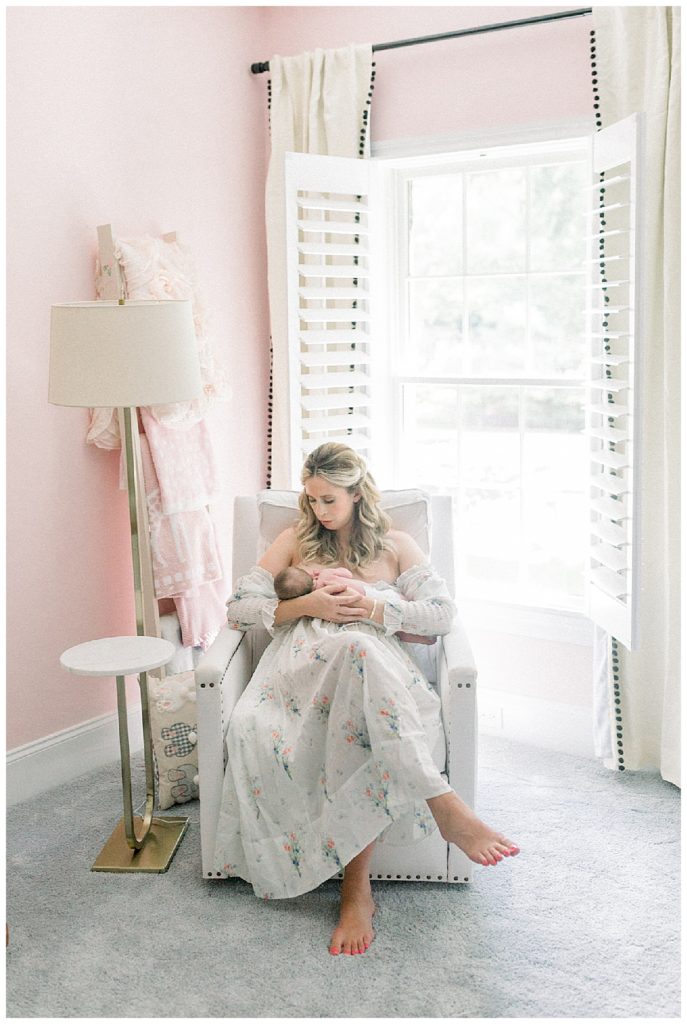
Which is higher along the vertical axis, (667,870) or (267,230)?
(267,230)

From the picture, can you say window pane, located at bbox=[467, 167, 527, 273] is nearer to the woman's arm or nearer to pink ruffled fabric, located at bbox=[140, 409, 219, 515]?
pink ruffled fabric, located at bbox=[140, 409, 219, 515]

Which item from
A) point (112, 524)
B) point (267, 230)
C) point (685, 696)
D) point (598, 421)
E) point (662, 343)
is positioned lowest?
point (685, 696)

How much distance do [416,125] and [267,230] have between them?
0.69 meters

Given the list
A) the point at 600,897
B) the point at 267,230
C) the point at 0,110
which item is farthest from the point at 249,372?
the point at 600,897

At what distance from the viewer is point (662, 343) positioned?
9.96 ft

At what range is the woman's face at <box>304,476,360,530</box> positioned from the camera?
2.79 metres

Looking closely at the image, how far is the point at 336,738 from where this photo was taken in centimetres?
242

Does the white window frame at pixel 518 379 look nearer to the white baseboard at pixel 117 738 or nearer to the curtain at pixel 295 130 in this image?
the curtain at pixel 295 130

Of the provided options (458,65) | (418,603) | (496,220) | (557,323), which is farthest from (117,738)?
(458,65)

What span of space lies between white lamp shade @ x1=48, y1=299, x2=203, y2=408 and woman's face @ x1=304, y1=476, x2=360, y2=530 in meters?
0.50

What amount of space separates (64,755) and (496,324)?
2.11 meters

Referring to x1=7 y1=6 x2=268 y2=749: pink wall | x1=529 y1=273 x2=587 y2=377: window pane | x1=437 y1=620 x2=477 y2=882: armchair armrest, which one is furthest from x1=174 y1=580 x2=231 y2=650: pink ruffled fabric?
x1=529 y1=273 x2=587 y2=377: window pane

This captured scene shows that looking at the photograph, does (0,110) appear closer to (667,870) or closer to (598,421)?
(598,421)

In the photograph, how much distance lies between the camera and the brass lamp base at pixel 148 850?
2678 millimetres
